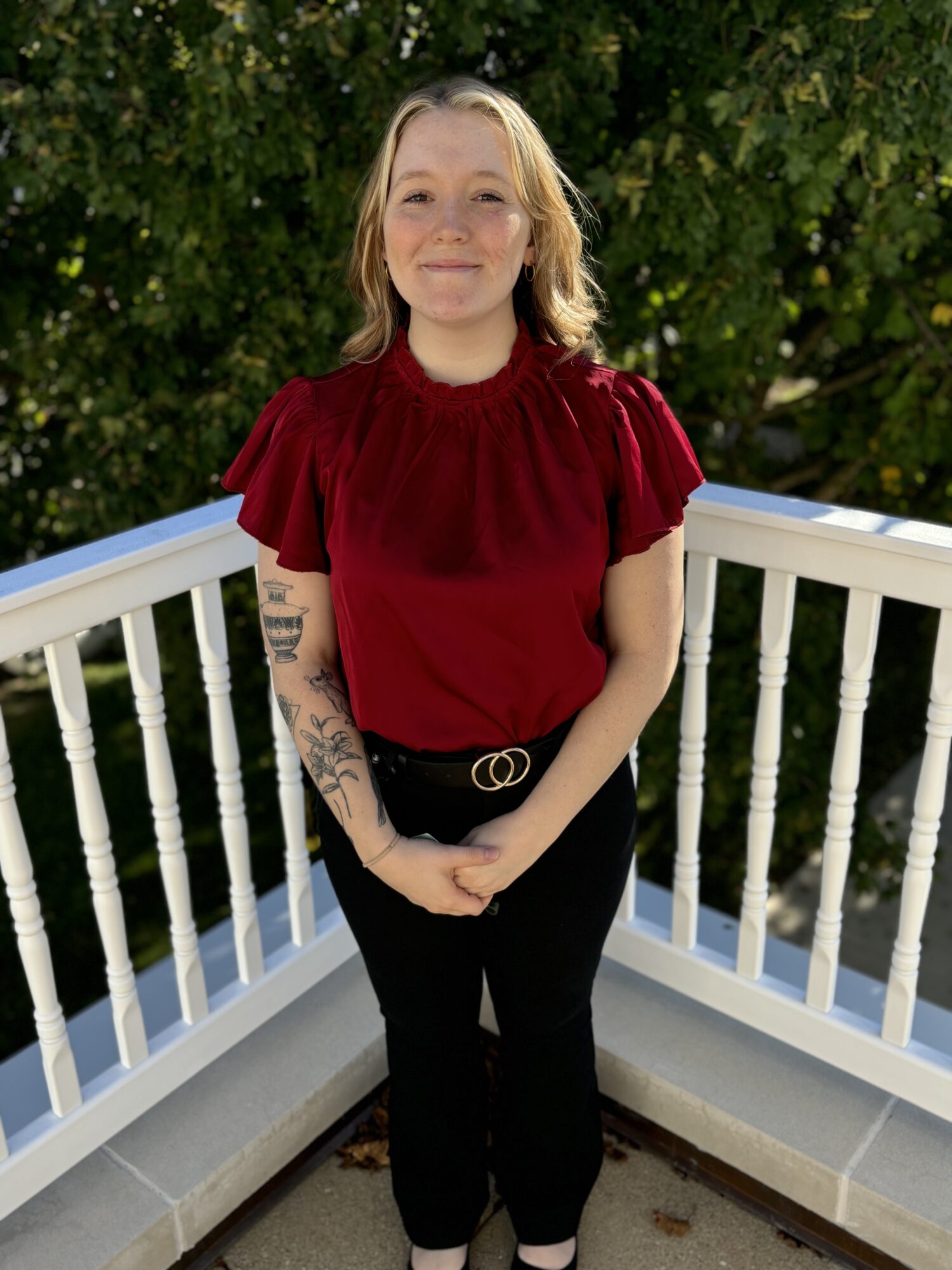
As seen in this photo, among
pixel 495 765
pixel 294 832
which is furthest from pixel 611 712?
pixel 294 832

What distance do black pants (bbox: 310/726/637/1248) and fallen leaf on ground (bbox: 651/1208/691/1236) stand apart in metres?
0.21

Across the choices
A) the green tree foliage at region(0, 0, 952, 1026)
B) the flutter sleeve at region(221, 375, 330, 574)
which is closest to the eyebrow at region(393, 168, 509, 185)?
the flutter sleeve at region(221, 375, 330, 574)

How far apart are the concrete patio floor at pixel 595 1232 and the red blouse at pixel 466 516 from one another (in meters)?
1.13

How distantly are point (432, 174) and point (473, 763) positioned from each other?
82 cm

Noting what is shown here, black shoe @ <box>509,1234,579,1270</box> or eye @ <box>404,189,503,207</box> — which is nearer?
eye @ <box>404,189,503,207</box>

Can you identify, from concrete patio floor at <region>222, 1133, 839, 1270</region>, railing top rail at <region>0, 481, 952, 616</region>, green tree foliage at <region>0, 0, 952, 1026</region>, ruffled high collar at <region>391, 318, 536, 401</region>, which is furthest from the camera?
green tree foliage at <region>0, 0, 952, 1026</region>

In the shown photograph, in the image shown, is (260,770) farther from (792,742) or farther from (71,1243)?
(71,1243)

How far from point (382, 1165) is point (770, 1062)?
0.82 meters

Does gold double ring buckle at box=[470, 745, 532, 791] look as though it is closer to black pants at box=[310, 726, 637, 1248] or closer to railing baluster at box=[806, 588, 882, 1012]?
black pants at box=[310, 726, 637, 1248]

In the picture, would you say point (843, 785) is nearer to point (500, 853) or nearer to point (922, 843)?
point (922, 843)

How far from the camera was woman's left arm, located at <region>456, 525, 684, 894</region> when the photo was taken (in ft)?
5.56

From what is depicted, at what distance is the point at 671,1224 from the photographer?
2.22 metres

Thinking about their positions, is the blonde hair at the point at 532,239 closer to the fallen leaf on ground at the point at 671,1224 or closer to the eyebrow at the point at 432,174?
the eyebrow at the point at 432,174

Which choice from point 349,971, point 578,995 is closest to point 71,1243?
point 349,971
